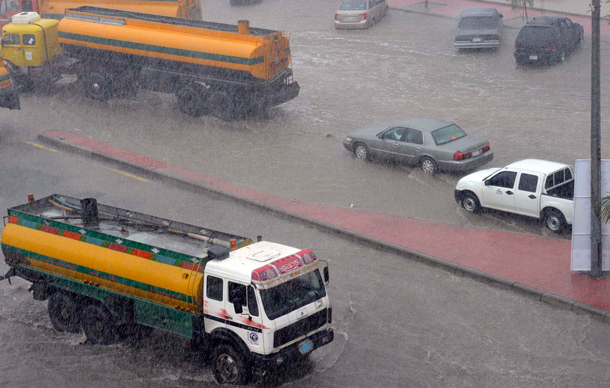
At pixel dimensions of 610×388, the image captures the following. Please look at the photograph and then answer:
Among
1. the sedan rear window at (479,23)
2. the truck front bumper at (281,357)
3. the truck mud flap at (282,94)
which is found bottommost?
the truck front bumper at (281,357)

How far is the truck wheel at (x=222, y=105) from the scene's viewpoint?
24844 mm

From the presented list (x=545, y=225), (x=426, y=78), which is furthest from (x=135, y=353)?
(x=426, y=78)

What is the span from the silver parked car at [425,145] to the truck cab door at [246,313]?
34.3ft

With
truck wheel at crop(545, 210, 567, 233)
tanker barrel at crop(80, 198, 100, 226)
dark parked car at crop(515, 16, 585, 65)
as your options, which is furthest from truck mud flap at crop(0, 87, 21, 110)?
dark parked car at crop(515, 16, 585, 65)

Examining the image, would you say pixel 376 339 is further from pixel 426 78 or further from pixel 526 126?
pixel 426 78

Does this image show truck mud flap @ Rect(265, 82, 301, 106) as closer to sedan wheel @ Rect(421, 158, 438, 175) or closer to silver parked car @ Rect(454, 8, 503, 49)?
sedan wheel @ Rect(421, 158, 438, 175)

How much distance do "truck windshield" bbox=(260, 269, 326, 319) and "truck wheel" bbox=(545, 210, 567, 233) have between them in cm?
737

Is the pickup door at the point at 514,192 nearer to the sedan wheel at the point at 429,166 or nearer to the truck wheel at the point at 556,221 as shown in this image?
the truck wheel at the point at 556,221

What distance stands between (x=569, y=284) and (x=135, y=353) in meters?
8.07

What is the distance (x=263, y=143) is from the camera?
2370cm

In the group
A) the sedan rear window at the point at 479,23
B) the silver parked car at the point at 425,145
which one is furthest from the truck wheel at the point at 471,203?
the sedan rear window at the point at 479,23

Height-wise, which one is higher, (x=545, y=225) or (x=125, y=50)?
(x=125, y=50)

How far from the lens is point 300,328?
11180 millimetres

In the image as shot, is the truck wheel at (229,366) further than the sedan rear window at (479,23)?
No
